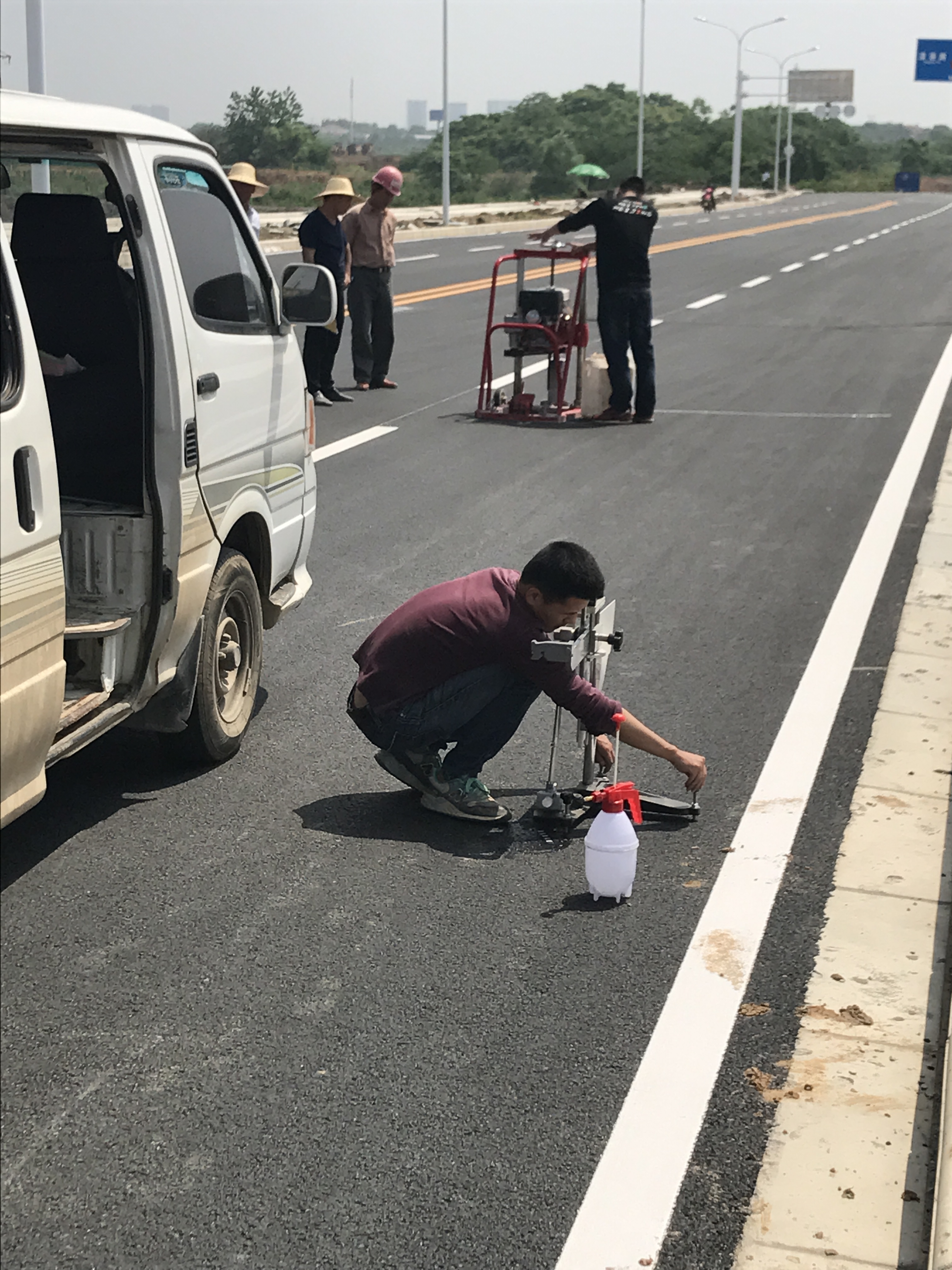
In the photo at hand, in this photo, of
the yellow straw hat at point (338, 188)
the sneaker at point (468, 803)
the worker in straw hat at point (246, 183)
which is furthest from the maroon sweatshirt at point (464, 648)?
the yellow straw hat at point (338, 188)

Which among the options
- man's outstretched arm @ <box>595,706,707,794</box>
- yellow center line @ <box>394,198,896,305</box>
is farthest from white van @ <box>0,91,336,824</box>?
yellow center line @ <box>394,198,896,305</box>

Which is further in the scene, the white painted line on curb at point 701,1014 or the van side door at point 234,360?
the van side door at point 234,360

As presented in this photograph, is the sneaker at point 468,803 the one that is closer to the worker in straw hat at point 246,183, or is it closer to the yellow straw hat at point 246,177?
the worker in straw hat at point 246,183

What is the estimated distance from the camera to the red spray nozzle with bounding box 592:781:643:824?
15.9ft

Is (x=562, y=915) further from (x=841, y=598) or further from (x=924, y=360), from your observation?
(x=924, y=360)

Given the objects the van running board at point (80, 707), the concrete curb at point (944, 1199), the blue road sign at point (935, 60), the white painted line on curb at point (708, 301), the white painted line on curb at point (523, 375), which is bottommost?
the concrete curb at point (944, 1199)

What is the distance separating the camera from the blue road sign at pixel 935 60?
8550cm

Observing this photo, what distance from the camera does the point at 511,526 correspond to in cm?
984

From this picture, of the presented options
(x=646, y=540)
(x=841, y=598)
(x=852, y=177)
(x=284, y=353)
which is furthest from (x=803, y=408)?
(x=852, y=177)

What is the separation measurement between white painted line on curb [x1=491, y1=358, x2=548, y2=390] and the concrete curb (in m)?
11.7

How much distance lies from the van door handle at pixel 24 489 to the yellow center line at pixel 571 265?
490 inches

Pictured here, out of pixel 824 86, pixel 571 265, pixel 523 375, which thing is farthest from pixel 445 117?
pixel 824 86

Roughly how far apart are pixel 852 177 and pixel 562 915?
154 metres

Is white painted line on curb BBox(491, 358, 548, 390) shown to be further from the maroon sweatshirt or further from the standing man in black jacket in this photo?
the maroon sweatshirt
